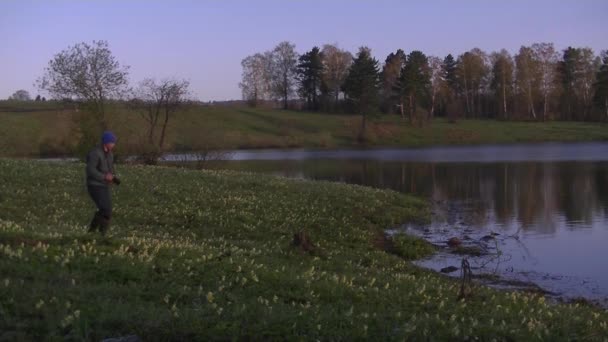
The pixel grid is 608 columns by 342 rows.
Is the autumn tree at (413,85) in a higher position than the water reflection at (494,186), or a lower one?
higher

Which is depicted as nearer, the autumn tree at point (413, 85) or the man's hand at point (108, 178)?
the man's hand at point (108, 178)

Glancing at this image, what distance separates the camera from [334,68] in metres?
130

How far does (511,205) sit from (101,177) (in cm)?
2368

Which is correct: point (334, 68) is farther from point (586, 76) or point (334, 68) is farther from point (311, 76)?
point (586, 76)

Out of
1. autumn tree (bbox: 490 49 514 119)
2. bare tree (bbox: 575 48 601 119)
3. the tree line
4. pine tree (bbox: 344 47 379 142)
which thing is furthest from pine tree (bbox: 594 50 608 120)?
pine tree (bbox: 344 47 379 142)

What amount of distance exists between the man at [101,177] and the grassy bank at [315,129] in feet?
215

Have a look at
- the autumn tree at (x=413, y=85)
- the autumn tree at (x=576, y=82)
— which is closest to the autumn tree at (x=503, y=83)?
the autumn tree at (x=576, y=82)

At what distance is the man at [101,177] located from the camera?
1374cm

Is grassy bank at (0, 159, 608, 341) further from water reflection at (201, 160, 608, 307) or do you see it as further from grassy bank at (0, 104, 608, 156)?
grassy bank at (0, 104, 608, 156)

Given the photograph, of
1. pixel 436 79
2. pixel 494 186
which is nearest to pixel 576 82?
pixel 436 79

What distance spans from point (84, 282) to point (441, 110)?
12480 cm

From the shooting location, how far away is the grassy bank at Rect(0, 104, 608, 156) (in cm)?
8769

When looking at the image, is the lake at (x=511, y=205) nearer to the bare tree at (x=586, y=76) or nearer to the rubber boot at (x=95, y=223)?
the rubber boot at (x=95, y=223)

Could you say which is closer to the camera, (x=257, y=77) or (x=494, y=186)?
(x=494, y=186)
